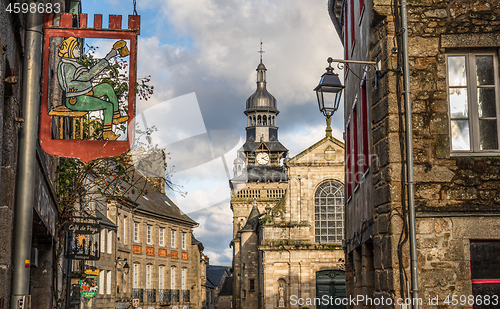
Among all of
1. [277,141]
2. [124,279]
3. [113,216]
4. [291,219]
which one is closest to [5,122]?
[113,216]

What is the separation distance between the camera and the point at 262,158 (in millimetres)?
83500

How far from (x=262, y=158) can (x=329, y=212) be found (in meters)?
39.7

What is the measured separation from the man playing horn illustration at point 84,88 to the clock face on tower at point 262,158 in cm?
7609

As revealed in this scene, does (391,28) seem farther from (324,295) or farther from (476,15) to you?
(324,295)

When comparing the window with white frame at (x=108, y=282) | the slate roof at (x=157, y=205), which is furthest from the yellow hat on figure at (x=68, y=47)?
the slate roof at (x=157, y=205)

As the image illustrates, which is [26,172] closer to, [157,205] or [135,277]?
[135,277]

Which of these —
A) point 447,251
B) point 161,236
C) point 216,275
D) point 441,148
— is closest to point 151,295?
point 161,236

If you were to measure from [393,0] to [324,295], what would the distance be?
33050 millimetres

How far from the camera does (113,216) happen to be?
3762 centimetres

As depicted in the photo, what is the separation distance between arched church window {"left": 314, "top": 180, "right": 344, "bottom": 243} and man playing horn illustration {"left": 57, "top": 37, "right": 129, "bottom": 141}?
37940 mm

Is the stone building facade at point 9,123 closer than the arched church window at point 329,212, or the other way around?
the stone building facade at point 9,123

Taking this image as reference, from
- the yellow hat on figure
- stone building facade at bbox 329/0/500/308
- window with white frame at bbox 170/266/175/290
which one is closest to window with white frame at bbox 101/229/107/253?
window with white frame at bbox 170/266/175/290

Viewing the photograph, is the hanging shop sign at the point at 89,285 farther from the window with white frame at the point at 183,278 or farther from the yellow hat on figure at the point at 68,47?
the window with white frame at the point at 183,278

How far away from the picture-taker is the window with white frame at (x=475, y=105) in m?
8.93
